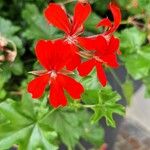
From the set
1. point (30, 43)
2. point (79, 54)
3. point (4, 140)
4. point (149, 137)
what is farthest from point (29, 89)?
point (149, 137)

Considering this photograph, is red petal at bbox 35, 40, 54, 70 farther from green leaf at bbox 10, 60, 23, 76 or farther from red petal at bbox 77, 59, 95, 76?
green leaf at bbox 10, 60, 23, 76

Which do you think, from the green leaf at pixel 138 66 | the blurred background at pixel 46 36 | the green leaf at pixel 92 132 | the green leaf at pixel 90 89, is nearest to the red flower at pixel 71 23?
the green leaf at pixel 90 89

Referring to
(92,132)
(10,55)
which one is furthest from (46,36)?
(92,132)

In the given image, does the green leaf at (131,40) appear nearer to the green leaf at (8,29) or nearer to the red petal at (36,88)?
the green leaf at (8,29)

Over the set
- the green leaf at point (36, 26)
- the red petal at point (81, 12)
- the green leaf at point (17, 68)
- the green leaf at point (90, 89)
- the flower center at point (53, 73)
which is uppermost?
the red petal at point (81, 12)

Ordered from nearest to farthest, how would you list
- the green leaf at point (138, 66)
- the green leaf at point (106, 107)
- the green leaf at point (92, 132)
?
the green leaf at point (106, 107), the green leaf at point (138, 66), the green leaf at point (92, 132)

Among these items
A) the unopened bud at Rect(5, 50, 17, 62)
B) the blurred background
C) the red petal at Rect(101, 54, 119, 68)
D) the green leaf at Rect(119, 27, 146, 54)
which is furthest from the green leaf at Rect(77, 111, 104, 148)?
the red petal at Rect(101, 54, 119, 68)

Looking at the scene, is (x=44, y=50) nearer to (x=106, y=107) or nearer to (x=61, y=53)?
(x=61, y=53)
